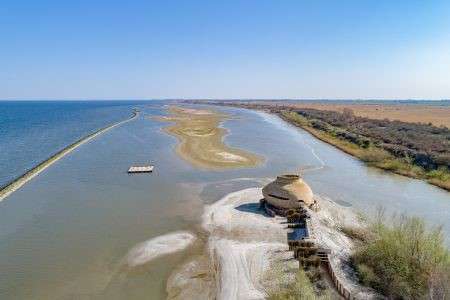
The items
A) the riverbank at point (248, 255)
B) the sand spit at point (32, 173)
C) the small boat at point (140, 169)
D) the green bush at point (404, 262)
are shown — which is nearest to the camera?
the green bush at point (404, 262)

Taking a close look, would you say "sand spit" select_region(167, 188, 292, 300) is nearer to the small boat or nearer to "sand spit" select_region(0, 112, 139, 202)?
the small boat

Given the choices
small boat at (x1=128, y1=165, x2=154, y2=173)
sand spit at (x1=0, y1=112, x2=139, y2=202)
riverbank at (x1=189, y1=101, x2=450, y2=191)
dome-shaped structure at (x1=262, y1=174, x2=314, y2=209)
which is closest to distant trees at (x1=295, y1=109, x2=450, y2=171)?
riverbank at (x1=189, y1=101, x2=450, y2=191)

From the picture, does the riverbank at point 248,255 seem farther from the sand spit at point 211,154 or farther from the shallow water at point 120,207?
the sand spit at point 211,154

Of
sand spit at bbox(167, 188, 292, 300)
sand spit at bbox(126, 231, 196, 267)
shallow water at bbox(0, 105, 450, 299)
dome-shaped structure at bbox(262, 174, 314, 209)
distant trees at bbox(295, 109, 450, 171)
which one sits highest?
dome-shaped structure at bbox(262, 174, 314, 209)

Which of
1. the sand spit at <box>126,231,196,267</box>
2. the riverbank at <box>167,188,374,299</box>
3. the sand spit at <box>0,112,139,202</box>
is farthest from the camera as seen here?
the sand spit at <box>0,112,139,202</box>

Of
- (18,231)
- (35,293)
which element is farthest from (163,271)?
(18,231)

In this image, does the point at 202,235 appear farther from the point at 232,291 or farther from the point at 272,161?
the point at 272,161

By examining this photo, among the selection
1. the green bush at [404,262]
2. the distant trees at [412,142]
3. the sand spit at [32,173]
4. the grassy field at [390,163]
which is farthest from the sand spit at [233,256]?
the distant trees at [412,142]

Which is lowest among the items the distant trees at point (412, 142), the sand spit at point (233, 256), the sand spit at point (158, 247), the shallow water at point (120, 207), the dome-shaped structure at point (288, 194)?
the shallow water at point (120, 207)
